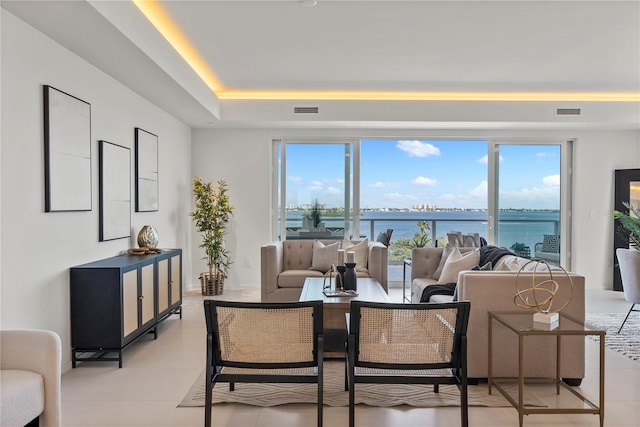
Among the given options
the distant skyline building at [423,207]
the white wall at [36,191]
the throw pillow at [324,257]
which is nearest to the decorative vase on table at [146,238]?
the white wall at [36,191]

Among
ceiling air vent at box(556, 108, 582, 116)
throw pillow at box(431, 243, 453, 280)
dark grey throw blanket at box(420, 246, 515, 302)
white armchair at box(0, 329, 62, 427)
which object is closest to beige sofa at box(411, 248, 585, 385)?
dark grey throw blanket at box(420, 246, 515, 302)

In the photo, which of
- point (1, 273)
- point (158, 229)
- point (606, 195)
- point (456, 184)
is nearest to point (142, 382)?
point (1, 273)

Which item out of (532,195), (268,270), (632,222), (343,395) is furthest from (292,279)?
(632,222)

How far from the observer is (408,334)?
8.07ft

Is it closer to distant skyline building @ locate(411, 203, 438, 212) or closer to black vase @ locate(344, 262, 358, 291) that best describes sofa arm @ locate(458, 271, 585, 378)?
black vase @ locate(344, 262, 358, 291)

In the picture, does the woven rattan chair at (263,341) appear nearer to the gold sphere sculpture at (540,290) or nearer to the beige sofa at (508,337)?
the beige sofa at (508,337)

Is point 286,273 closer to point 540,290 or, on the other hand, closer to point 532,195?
point 540,290

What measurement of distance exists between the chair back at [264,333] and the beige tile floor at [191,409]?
524mm

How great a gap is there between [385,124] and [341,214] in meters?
1.57

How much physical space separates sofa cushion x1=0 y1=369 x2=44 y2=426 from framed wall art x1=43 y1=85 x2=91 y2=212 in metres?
1.45

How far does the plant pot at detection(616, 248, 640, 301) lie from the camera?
4473mm

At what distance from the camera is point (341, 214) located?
739 cm

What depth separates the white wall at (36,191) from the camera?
2.96 m

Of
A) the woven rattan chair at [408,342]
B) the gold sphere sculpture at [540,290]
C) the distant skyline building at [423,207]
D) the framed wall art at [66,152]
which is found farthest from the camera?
the distant skyline building at [423,207]
